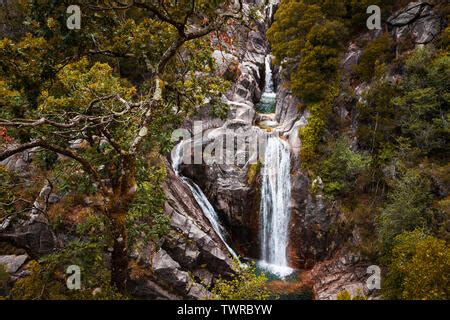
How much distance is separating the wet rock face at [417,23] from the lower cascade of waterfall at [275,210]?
10.2 metres

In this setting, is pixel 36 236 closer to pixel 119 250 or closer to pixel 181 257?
pixel 181 257

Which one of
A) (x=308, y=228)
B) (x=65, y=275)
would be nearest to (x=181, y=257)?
(x=308, y=228)

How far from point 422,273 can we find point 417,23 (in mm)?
15730

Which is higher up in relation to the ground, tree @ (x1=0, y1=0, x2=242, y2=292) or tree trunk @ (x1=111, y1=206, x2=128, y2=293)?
tree @ (x1=0, y1=0, x2=242, y2=292)

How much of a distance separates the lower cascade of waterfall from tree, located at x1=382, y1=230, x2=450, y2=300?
8108 millimetres

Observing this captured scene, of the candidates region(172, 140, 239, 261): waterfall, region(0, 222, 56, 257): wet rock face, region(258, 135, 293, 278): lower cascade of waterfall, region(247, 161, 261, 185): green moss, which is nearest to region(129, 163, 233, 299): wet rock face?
region(172, 140, 239, 261): waterfall

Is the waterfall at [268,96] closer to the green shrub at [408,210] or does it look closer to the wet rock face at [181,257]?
the wet rock face at [181,257]

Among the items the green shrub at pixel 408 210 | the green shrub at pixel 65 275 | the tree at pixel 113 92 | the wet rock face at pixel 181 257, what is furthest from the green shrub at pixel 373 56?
the green shrub at pixel 65 275

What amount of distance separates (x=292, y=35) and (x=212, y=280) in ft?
58.6

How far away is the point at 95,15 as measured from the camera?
627cm

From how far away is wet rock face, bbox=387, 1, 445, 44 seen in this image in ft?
57.5

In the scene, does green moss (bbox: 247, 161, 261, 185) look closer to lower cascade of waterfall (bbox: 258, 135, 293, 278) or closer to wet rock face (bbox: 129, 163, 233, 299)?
lower cascade of waterfall (bbox: 258, 135, 293, 278)

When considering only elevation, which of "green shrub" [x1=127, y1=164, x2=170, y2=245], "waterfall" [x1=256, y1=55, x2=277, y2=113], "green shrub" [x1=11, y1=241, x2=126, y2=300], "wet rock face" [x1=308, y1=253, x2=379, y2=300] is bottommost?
"wet rock face" [x1=308, y1=253, x2=379, y2=300]

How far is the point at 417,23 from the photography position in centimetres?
1825
